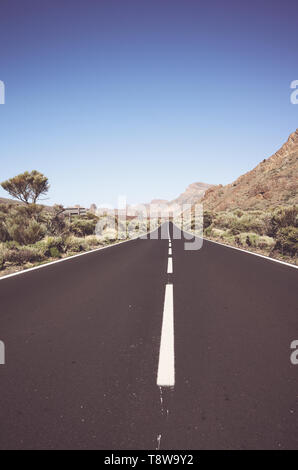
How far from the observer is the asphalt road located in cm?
198

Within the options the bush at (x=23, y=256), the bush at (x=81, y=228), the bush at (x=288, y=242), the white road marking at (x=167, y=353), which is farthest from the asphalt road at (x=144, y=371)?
the bush at (x=81, y=228)

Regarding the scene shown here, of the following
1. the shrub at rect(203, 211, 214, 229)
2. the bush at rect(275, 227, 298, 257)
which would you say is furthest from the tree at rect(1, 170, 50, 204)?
the bush at rect(275, 227, 298, 257)

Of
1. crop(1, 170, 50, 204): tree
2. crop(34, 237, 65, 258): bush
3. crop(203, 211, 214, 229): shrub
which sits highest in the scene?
crop(1, 170, 50, 204): tree

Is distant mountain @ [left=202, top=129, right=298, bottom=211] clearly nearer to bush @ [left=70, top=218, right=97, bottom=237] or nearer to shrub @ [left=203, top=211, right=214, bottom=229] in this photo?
shrub @ [left=203, top=211, right=214, bottom=229]

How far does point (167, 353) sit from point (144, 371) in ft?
1.42

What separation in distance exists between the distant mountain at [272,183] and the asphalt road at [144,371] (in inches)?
1698

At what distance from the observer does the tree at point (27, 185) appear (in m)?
34.5

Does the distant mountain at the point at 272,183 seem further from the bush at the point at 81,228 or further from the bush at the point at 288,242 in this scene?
the bush at the point at 288,242

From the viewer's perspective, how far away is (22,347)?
133 inches

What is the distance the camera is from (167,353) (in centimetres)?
316

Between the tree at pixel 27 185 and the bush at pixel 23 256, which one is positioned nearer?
the bush at pixel 23 256

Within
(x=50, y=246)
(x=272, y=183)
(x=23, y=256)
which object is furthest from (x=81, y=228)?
(x=272, y=183)

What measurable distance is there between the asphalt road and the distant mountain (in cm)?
4312

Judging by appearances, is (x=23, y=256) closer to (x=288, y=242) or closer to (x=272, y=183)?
(x=288, y=242)
